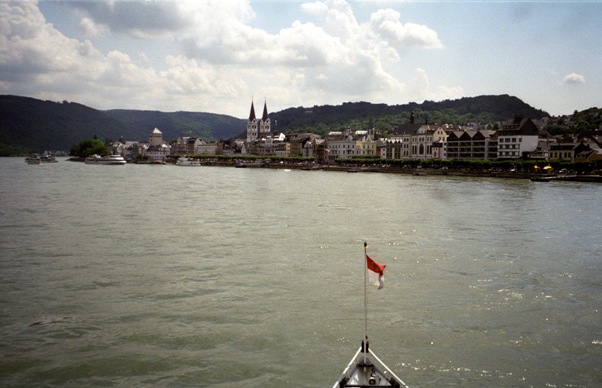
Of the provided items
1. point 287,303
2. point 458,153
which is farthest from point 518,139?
point 287,303

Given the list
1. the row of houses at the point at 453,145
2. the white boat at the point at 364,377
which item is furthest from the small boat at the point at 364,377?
the row of houses at the point at 453,145

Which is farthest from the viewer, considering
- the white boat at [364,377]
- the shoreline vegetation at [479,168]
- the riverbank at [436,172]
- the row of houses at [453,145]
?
the row of houses at [453,145]

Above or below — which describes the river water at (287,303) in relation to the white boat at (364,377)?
below

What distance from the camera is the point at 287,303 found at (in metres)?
15.9

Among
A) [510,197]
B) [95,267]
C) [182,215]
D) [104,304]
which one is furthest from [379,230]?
[510,197]

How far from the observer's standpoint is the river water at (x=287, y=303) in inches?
459

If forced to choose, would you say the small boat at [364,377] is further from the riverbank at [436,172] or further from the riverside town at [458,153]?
the riverside town at [458,153]

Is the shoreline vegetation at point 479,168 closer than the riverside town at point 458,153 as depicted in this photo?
Yes

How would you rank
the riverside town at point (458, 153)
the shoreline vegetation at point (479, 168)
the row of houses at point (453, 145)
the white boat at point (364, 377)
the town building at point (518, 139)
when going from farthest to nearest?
the town building at point (518, 139), the row of houses at point (453, 145), the riverside town at point (458, 153), the shoreline vegetation at point (479, 168), the white boat at point (364, 377)

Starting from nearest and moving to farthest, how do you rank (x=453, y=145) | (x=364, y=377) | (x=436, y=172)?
(x=364, y=377)
(x=436, y=172)
(x=453, y=145)

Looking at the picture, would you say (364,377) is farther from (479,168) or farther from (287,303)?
(479,168)

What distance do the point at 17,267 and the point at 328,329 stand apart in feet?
41.7

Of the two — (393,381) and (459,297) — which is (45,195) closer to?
(459,297)

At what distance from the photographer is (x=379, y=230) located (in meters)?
30.5
